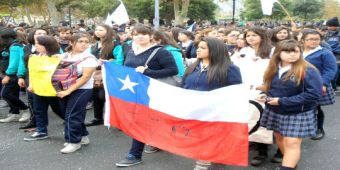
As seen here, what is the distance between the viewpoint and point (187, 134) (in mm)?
4102

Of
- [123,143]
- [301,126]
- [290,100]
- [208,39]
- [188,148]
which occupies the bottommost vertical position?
[123,143]

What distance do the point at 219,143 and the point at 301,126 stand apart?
2.72 ft

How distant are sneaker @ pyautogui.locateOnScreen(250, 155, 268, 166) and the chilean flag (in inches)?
40.1

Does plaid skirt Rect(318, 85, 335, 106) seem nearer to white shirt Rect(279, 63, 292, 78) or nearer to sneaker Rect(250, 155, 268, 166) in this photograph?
sneaker Rect(250, 155, 268, 166)

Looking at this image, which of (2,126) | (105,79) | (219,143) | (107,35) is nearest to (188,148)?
(219,143)

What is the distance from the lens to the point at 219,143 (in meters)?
3.87

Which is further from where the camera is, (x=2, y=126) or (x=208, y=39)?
(x=2, y=126)

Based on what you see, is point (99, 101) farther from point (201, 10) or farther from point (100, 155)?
point (201, 10)

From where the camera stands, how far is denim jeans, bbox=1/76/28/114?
674cm

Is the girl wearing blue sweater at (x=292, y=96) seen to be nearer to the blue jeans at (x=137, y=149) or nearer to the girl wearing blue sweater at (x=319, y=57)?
the girl wearing blue sweater at (x=319, y=57)

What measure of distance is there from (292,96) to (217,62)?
81 cm

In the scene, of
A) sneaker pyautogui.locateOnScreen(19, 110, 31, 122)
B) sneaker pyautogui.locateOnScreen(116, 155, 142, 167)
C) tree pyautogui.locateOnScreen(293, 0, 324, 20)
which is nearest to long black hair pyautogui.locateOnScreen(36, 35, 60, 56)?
sneaker pyautogui.locateOnScreen(116, 155, 142, 167)

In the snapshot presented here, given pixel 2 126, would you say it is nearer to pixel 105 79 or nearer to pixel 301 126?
pixel 105 79

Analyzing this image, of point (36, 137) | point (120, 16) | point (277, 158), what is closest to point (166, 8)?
point (120, 16)
